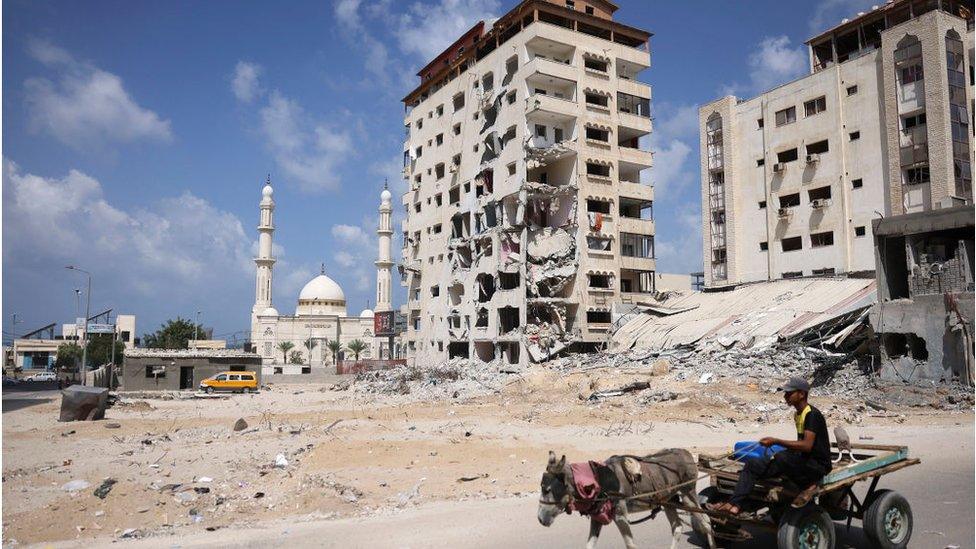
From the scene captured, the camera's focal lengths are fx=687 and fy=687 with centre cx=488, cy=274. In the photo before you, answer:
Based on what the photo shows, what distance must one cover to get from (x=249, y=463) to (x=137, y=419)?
13431 millimetres

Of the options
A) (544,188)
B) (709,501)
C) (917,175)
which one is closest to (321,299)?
(544,188)

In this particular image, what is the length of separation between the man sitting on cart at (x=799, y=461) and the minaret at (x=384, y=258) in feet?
251

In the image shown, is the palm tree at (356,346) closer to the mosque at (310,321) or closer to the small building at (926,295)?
the mosque at (310,321)

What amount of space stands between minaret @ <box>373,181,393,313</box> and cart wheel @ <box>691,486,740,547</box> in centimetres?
7543

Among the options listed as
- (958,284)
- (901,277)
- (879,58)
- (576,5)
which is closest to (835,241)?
(879,58)

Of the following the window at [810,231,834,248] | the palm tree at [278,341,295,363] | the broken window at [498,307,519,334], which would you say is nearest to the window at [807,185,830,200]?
the window at [810,231,834,248]

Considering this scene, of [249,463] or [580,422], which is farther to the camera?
[580,422]

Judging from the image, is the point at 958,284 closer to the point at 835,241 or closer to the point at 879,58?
the point at 835,241

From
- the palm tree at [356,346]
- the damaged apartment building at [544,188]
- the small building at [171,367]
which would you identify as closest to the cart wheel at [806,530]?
the damaged apartment building at [544,188]

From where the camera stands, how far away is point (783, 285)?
34.6 meters

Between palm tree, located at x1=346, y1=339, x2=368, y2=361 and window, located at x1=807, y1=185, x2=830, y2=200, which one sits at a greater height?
window, located at x1=807, y1=185, x2=830, y2=200

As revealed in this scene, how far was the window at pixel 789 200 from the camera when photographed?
40716 millimetres

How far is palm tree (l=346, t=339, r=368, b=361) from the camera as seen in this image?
273ft

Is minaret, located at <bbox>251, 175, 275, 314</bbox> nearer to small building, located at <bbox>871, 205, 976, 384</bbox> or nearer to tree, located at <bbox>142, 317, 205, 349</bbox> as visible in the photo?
tree, located at <bbox>142, 317, 205, 349</bbox>
